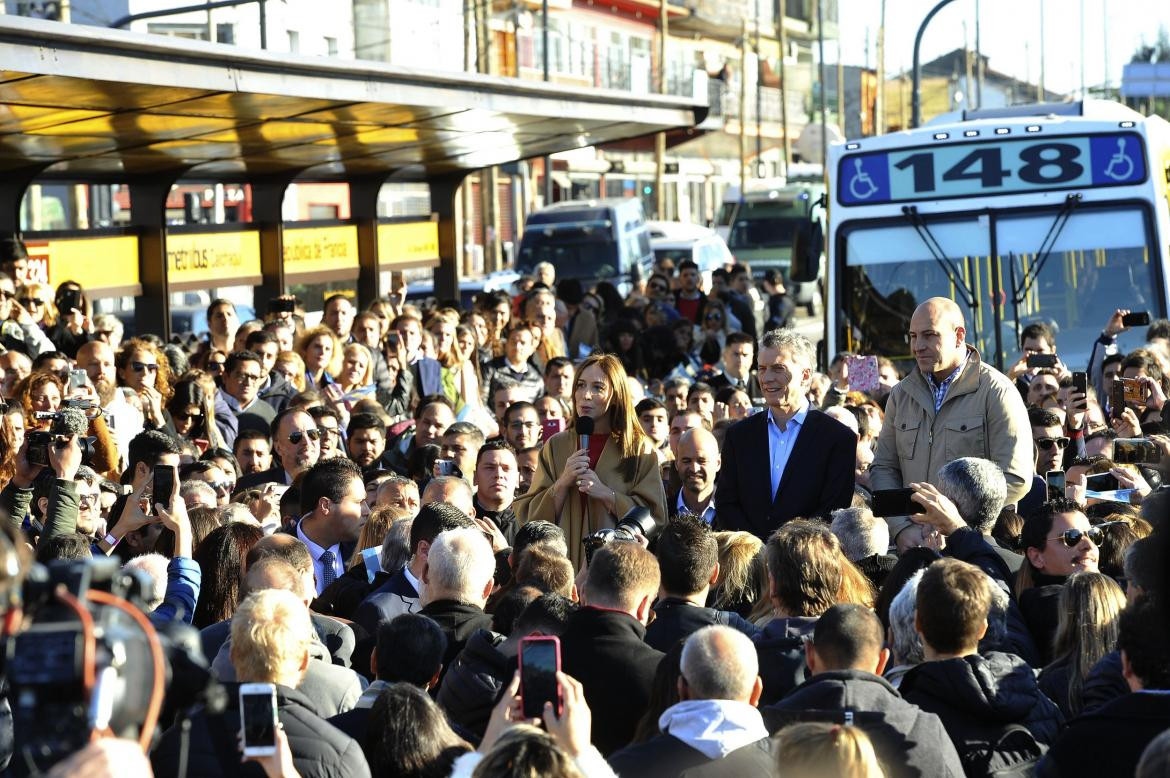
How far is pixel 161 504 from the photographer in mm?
6281

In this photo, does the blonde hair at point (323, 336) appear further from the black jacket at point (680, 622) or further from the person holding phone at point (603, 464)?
the black jacket at point (680, 622)

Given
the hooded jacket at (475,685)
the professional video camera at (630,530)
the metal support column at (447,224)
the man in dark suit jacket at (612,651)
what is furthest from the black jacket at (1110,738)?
the metal support column at (447,224)

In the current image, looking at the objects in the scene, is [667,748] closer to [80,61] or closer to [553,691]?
[553,691]

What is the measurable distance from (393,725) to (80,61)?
6711 mm

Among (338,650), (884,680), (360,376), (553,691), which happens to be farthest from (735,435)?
(360,376)

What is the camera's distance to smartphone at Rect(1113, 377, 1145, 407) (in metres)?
9.74

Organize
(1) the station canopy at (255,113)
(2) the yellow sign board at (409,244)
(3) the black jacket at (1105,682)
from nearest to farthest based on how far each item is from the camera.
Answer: (3) the black jacket at (1105,682) → (1) the station canopy at (255,113) → (2) the yellow sign board at (409,244)

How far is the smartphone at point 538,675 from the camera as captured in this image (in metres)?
3.64

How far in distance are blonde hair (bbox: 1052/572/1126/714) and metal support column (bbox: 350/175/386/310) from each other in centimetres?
1364

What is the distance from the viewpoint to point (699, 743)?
4.24 metres

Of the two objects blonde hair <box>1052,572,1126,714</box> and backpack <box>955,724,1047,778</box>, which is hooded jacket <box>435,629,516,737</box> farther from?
blonde hair <box>1052,572,1126,714</box>

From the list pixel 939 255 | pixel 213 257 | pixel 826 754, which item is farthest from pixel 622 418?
pixel 213 257

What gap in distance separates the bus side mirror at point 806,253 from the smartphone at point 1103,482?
646 centimetres

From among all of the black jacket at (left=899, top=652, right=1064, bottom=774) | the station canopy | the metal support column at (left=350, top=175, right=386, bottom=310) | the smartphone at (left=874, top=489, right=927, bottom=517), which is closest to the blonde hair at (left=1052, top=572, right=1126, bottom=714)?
the black jacket at (left=899, top=652, right=1064, bottom=774)
